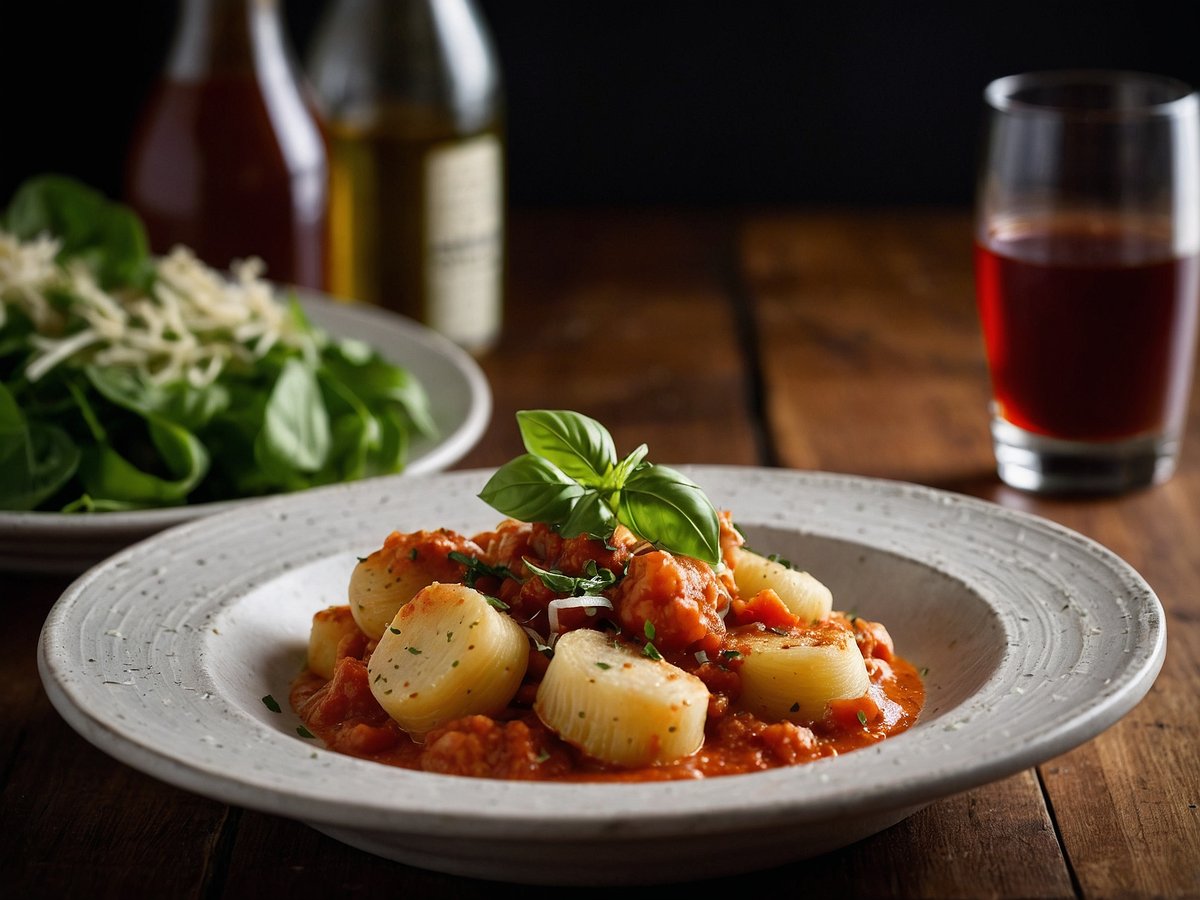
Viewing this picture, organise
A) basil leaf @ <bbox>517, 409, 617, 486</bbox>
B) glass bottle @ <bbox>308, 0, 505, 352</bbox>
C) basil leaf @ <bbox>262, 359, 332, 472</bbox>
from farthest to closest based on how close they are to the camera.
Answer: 1. glass bottle @ <bbox>308, 0, 505, 352</bbox>
2. basil leaf @ <bbox>262, 359, 332, 472</bbox>
3. basil leaf @ <bbox>517, 409, 617, 486</bbox>

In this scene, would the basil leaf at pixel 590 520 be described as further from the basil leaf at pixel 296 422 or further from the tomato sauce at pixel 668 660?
the basil leaf at pixel 296 422

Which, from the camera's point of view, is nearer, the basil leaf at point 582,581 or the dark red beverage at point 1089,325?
the basil leaf at point 582,581

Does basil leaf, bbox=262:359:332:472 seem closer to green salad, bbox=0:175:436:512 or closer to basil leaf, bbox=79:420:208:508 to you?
green salad, bbox=0:175:436:512

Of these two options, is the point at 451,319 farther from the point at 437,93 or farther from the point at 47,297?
the point at 47,297

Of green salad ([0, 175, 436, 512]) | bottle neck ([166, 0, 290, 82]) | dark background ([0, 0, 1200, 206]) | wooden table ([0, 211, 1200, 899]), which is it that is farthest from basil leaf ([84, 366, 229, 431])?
dark background ([0, 0, 1200, 206])

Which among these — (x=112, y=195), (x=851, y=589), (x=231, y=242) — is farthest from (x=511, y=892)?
(x=112, y=195)

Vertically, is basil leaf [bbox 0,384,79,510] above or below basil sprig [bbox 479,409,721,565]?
below

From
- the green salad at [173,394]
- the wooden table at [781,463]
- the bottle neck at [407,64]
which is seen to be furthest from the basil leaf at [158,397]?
the bottle neck at [407,64]
